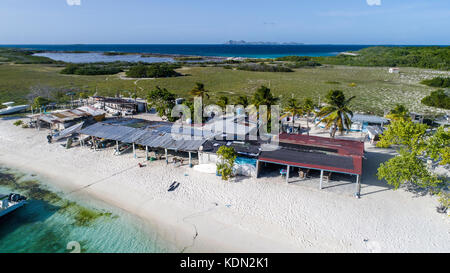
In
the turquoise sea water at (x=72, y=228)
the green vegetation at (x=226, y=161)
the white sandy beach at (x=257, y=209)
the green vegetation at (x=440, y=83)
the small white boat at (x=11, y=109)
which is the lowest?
the turquoise sea water at (x=72, y=228)

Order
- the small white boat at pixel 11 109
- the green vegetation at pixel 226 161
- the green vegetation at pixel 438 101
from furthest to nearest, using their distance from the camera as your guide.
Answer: the green vegetation at pixel 438 101 → the small white boat at pixel 11 109 → the green vegetation at pixel 226 161

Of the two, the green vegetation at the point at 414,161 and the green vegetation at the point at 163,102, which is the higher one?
the green vegetation at the point at 163,102

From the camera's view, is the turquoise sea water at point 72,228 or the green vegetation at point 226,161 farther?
the green vegetation at point 226,161

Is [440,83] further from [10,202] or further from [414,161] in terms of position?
[10,202]

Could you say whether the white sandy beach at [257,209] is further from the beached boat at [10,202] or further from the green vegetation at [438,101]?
the green vegetation at [438,101]

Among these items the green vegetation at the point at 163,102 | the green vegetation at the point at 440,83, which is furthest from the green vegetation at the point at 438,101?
the green vegetation at the point at 163,102

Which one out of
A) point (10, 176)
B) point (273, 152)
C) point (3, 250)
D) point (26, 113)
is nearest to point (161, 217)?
point (3, 250)

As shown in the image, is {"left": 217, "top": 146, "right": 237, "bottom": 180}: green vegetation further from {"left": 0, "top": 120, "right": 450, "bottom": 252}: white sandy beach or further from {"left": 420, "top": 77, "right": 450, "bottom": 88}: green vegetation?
{"left": 420, "top": 77, "right": 450, "bottom": 88}: green vegetation
